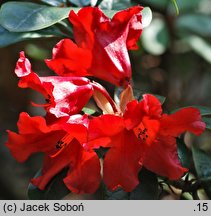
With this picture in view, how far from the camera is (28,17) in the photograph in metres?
1.47

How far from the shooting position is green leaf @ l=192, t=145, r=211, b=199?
1.45m

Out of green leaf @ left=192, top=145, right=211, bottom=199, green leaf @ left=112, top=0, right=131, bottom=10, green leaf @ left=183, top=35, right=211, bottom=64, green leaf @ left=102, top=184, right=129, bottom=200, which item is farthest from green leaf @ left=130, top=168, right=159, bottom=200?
green leaf @ left=183, top=35, right=211, bottom=64

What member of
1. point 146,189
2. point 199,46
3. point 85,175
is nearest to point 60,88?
point 85,175

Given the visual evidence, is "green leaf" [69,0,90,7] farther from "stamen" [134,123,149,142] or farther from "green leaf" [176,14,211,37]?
"green leaf" [176,14,211,37]

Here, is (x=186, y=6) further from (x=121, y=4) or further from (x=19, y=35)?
(x=19, y=35)

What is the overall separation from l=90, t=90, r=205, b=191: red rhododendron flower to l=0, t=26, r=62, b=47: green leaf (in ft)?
1.49

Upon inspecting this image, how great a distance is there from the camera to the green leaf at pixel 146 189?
52.6 inches

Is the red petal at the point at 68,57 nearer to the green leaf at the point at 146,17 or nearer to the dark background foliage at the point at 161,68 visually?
the green leaf at the point at 146,17

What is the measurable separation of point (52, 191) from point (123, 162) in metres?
0.21

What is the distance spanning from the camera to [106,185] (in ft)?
4.24

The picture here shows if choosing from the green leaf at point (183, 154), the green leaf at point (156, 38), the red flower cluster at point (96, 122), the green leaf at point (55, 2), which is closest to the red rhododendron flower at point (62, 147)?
the red flower cluster at point (96, 122)

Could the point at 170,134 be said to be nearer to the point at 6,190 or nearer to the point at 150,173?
the point at 150,173

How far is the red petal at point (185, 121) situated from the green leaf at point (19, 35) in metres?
0.53

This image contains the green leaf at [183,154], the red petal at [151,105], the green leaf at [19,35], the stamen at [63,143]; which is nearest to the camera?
the red petal at [151,105]
